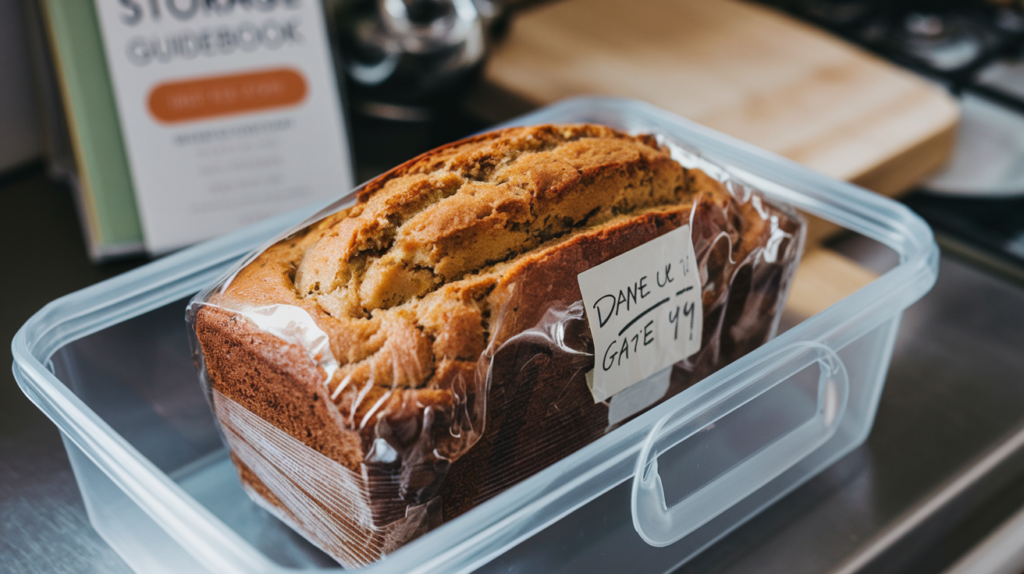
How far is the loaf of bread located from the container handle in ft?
0.27

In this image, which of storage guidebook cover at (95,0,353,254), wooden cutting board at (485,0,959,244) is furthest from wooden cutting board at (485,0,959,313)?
storage guidebook cover at (95,0,353,254)

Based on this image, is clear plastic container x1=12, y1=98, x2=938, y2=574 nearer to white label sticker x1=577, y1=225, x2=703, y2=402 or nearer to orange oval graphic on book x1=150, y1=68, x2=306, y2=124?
white label sticker x1=577, y1=225, x2=703, y2=402

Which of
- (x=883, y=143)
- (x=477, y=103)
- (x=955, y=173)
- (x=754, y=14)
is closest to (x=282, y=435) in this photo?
(x=477, y=103)

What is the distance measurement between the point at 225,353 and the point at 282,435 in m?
0.08

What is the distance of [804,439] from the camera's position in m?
0.70

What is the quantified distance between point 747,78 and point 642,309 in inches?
30.8

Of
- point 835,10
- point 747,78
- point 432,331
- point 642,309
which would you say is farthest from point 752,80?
point 432,331

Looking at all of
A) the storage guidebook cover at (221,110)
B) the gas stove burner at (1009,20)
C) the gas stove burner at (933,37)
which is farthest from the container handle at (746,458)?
the gas stove burner at (1009,20)

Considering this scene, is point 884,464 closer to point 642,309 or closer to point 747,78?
point 642,309

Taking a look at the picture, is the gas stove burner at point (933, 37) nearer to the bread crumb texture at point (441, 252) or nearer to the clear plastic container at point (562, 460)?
Result: the clear plastic container at point (562, 460)

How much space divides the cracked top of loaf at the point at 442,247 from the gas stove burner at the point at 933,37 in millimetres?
958

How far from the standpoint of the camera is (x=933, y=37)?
1.49 m

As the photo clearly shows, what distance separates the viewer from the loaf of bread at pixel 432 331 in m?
0.55

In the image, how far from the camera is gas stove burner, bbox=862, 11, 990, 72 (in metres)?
1.45
